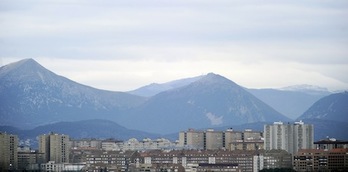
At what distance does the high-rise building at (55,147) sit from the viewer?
76.6 m

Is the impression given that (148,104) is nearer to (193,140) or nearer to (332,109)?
(332,109)

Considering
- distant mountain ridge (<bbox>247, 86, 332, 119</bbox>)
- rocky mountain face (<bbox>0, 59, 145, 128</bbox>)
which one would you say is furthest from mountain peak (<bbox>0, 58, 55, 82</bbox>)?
distant mountain ridge (<bbox>247, 86, 332, 119</bbox>)

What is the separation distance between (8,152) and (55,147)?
6.13 metres

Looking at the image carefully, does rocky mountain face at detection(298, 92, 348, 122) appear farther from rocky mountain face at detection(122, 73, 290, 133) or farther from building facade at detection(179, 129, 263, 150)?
building facade at detection(179, 129, 263, 150)

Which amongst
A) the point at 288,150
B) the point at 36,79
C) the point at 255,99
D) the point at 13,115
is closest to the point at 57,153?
the point at 288,150

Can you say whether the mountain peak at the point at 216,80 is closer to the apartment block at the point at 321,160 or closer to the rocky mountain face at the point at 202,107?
the rocky mountain face at the point at 202,107

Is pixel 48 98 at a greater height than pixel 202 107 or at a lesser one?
greater

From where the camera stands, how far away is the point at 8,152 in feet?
238

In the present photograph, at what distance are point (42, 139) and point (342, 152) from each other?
1797cm

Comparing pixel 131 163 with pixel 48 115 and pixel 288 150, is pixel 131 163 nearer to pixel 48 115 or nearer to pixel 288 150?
pixel 288 150

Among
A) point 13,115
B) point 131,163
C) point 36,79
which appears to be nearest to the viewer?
point 131,163

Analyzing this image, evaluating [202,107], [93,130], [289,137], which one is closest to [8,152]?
[289,137]

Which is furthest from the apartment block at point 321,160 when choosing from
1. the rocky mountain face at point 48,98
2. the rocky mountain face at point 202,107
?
the rocky mountain face at point 202,107

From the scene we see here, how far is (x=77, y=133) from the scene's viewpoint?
4309 inches
